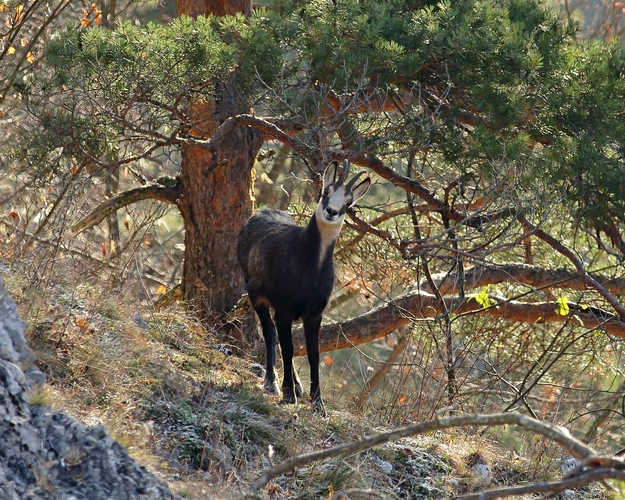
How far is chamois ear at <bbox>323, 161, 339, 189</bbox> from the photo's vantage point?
7.01m

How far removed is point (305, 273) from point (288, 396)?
3.64 ft

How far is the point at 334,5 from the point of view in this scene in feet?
24.7

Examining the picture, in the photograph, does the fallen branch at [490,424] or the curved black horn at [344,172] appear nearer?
the fallen branch at [490,424]

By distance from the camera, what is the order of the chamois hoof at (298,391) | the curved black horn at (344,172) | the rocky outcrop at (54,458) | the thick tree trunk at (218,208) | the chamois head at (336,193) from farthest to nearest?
the thick tree trunk at (218,208) < the chamois hoof at (298,391) < the chamois head at (336,193) < the curved black horn at (344,172) < the rocky outcrop at (54,458)

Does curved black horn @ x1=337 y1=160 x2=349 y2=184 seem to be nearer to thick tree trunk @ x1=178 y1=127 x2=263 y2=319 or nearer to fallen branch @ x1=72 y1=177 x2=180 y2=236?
thick tree trunk @ x1=178 y1=127 x2=263 y2=319

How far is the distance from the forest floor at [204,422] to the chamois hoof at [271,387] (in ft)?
0.36

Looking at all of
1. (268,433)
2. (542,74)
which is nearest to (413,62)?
(542,74)

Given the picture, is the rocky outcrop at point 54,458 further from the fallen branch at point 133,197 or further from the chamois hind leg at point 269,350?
the fallen branch at point 133,197

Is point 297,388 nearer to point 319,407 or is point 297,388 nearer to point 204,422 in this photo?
point 319,407

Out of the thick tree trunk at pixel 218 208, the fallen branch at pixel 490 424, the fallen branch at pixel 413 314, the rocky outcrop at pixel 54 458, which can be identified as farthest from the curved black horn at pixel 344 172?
the fallen branch at pixel 490 424

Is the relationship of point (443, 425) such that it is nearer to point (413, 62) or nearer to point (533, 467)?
point (533, 467)

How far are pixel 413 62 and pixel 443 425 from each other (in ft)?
14.8

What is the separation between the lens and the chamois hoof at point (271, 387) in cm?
773

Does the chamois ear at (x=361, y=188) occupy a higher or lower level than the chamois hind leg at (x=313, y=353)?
higher
